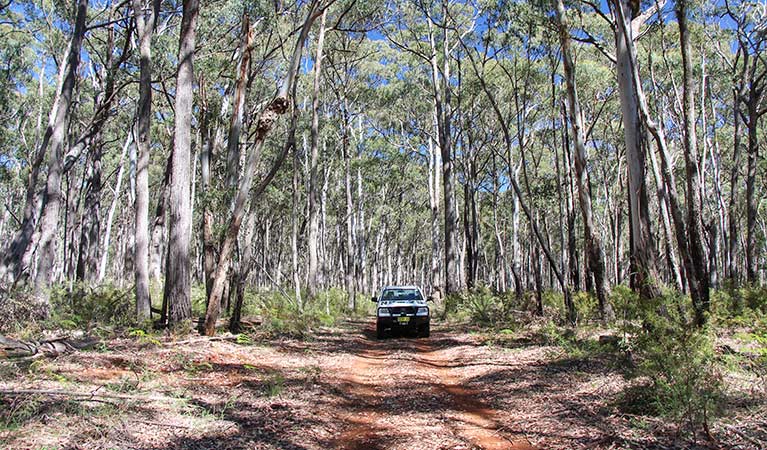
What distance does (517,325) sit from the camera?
553 inches

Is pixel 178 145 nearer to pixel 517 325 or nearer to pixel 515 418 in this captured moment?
pixel 515 418

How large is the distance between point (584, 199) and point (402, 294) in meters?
5.67

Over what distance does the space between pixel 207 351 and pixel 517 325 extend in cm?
856

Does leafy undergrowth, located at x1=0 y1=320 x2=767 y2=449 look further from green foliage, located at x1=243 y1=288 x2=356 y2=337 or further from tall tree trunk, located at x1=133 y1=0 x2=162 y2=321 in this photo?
green foliage, located at x1=243 y1=288 x2=356 y2=337

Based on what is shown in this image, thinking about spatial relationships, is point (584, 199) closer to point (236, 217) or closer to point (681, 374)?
point (681, 374)

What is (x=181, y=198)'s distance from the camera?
10492 mm

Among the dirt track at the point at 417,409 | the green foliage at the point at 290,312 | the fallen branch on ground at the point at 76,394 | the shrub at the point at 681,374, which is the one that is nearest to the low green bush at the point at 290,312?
the green foliage at the point at 290,312

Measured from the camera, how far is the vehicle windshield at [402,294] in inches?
572

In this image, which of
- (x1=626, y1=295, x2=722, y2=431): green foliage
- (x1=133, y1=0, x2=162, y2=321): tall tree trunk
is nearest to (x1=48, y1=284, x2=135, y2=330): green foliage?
(x1=133, y1=0, x2=162, y2=321): tall tree trunk

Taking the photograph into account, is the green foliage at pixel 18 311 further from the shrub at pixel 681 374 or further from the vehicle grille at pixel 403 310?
the shrub at pixel 681 374

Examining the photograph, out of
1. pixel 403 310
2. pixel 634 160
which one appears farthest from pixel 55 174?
pixel 634 160

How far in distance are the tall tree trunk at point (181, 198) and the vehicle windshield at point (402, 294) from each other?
593cm

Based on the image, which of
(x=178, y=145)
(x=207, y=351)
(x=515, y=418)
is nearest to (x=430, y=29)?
(x=178, y=145)

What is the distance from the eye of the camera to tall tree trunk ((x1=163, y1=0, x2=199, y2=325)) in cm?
1019
